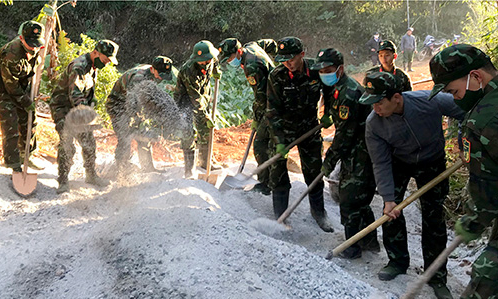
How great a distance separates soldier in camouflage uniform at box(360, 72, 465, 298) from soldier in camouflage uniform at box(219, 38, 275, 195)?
1759 millimetres

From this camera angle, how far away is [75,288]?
10.2ft

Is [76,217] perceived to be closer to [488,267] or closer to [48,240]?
[48,240]

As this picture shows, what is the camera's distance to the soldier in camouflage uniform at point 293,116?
439 cm

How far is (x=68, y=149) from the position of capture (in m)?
5.09

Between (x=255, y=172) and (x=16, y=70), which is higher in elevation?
(x=16, y=70)

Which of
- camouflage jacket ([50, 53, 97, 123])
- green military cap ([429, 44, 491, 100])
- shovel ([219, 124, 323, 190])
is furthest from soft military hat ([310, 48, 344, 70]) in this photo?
camouflage jacket ([50, 53, 97, 123])

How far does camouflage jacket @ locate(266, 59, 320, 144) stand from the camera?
442cm

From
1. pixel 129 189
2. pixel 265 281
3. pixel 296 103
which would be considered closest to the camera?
pixel 265 281

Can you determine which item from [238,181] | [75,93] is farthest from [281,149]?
[75,93]

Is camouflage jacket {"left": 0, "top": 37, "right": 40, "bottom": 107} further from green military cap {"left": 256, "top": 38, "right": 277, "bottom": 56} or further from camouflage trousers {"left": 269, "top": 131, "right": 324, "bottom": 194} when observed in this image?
green military cap {"left": 256, "top": 38, "right": 277, "bottom": 56}

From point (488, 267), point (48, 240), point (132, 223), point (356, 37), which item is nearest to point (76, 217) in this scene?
point (48, 240)

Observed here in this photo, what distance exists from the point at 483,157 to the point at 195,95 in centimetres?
395

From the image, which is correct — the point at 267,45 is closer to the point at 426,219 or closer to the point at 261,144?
the point at 261,144

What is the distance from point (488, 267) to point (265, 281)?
1.38 m
